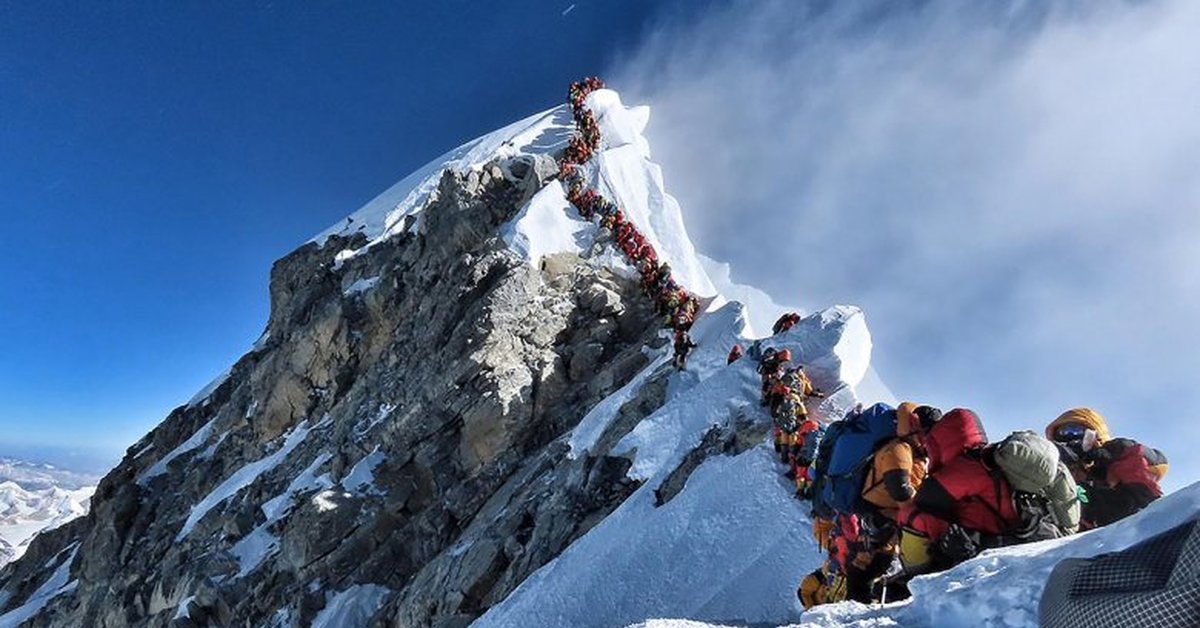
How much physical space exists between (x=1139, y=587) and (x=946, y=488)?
2953 mm

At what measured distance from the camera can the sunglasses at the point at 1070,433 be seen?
7.09 meters

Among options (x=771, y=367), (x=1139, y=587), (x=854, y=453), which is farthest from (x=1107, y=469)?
(x=771, y=367)

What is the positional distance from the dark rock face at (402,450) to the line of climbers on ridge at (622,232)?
115cm

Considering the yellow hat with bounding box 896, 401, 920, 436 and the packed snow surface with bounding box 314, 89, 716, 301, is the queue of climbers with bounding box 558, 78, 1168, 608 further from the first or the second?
the packed snow surface with bounding box 314, 89, 716, 301

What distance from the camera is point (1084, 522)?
6.88 m

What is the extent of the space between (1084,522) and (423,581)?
1544 cm

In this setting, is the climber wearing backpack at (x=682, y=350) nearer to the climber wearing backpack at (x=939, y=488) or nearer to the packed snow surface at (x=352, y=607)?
the climber wearing backpack at (x=939, y=488)

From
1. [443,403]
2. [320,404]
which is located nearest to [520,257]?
[443,403]

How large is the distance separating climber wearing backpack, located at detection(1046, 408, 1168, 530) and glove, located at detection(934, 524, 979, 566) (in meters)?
2.10

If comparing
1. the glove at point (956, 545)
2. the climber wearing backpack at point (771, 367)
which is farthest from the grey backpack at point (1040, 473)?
the climber wearing backpack at point (771, 367)

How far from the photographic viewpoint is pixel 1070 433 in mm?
7148

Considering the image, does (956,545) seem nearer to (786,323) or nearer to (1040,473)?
(1040,473)

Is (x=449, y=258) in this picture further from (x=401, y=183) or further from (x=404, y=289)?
(x=401, y=183)

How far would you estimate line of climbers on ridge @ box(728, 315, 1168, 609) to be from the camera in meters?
5.59
